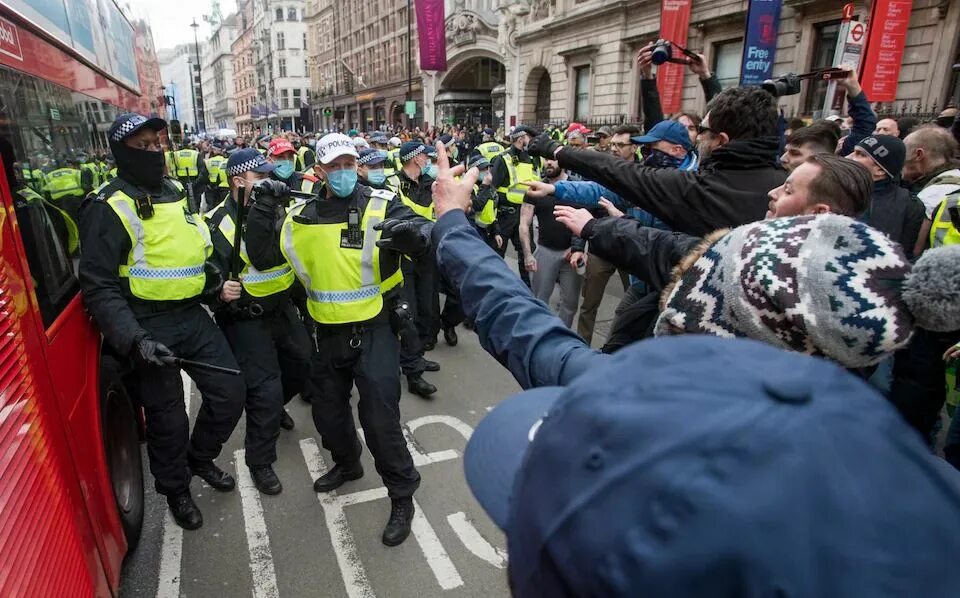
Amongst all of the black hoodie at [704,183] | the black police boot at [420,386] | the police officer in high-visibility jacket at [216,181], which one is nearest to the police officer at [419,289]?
the black police boot at [420,386]

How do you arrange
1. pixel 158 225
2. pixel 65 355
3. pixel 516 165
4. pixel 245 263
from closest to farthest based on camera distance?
pixel 65 355, pixel 158 225, pixel 245 263, pixel 516 165

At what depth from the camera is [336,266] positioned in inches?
123

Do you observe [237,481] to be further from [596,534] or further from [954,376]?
[954,376]

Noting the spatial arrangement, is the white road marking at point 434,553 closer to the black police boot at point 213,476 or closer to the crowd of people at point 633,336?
the crowd of people at point 633,336

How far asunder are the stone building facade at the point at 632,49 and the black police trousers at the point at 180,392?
15312 millimetres

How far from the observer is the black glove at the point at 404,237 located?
9.03 feet

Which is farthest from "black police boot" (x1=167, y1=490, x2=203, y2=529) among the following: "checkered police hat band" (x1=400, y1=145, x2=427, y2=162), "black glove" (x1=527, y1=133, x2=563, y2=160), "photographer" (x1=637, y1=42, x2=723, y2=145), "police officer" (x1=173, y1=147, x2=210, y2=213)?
"police officer" (x1=173, y1=147, x2=210, y2=213)

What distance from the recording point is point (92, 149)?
423cm

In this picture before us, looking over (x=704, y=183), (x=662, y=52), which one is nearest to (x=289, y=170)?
(x=662, y=52)

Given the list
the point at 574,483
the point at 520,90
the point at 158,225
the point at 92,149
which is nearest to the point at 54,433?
the point at 158,225

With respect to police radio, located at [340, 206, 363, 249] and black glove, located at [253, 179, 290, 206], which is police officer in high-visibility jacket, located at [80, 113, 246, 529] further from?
police radio, located at [340, 206, 363, 249]

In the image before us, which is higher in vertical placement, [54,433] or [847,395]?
[847,395]

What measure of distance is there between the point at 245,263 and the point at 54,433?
5.72 feet

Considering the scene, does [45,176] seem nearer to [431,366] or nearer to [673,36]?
[431,366]
